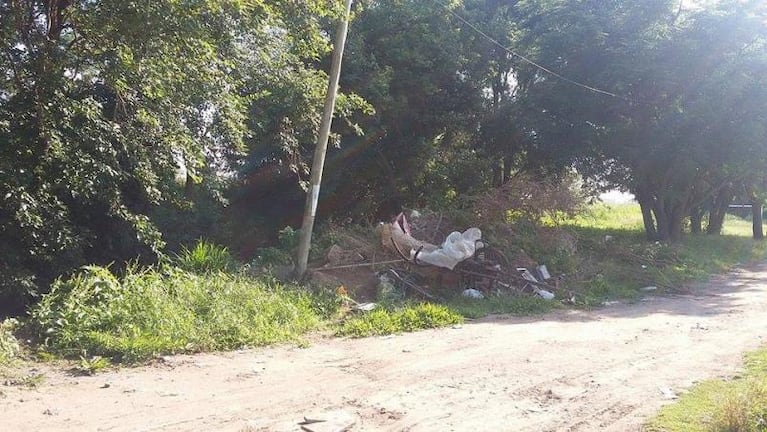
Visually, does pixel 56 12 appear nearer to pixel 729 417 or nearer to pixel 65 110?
pixel 65 110

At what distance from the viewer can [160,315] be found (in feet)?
25.7

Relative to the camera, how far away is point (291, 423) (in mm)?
5043

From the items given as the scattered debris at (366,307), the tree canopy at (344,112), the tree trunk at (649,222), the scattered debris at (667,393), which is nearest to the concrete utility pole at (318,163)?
the tree canopy at (344,112)

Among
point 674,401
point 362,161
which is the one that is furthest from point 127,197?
point 674,401

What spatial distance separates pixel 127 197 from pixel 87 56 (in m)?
4.42

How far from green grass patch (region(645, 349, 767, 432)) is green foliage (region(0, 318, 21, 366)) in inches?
228

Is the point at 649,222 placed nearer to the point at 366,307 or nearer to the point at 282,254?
the point at 282,254

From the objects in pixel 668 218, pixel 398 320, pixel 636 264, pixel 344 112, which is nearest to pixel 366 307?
pixel 398 320

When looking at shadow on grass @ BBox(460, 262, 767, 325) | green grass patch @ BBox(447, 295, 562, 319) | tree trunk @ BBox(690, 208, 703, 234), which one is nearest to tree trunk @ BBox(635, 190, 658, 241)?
shadow on grass @ BBox(460, 262, 767, 325)

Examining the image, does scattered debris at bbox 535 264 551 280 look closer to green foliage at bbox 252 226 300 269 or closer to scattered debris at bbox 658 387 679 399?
green foliage at bbox 252 226 300 269

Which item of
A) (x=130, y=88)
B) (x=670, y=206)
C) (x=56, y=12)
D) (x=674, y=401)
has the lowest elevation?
(x=674, y=401)

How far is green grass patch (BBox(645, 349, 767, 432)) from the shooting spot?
4.69 metres

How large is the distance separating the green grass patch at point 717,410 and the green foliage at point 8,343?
5.79 metres

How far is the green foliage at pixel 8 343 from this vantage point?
6395mm
